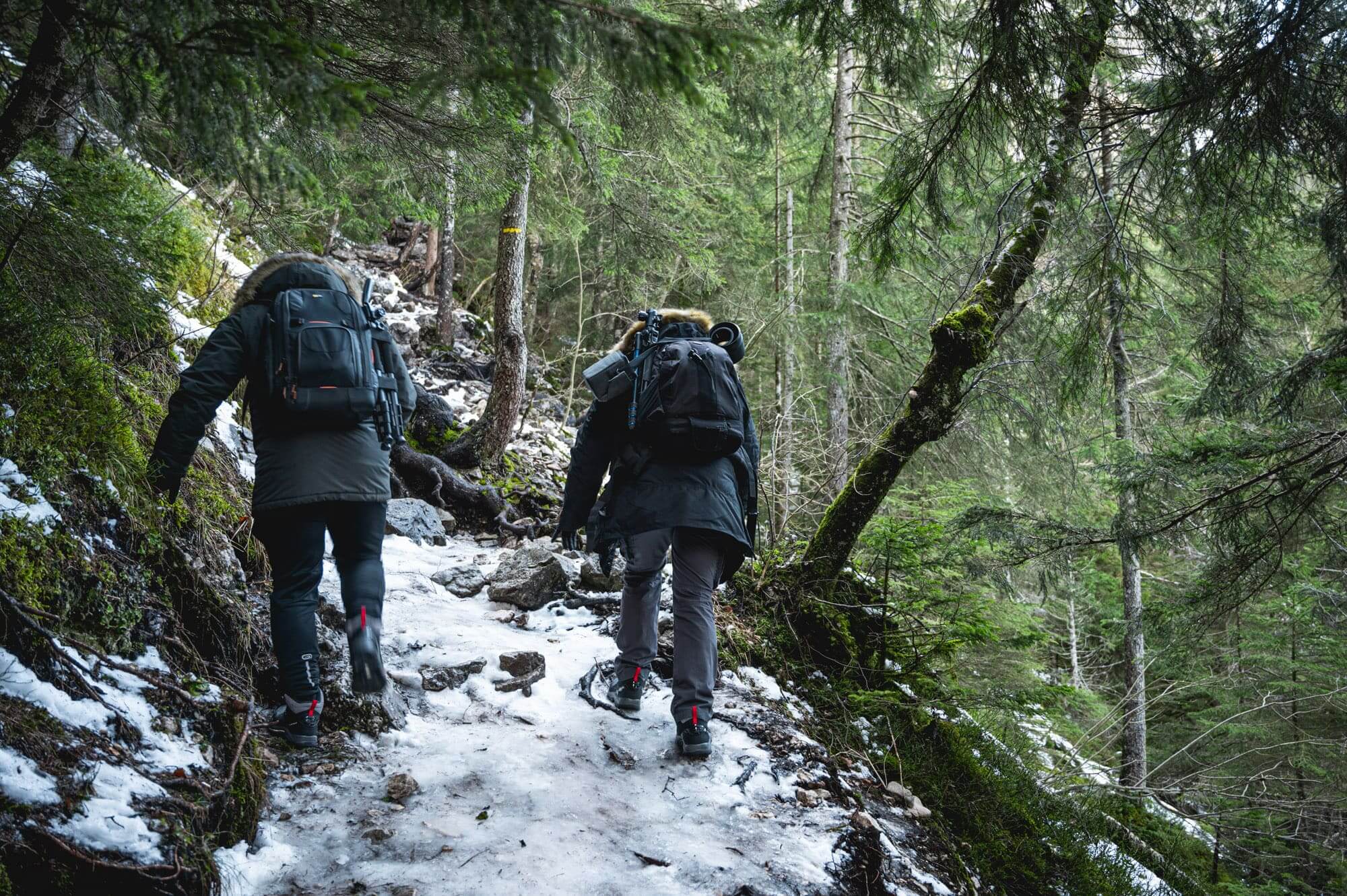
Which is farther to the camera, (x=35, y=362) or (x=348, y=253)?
(x=348, y=253)

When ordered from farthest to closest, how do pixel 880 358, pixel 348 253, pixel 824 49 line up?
pixel 348 253, pixel 880 358, pixel 824 49

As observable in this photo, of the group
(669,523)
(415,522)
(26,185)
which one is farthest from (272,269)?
(415,522)

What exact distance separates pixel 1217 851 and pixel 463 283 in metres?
16.9

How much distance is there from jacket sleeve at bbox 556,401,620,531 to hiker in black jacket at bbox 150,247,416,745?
1.02 m

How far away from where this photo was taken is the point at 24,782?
1.92 metres

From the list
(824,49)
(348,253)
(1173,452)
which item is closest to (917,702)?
(1173,452)

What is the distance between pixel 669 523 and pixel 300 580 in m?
1.63

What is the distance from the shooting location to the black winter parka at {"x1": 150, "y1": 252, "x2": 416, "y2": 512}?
9.93 ft

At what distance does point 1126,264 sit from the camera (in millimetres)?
4730

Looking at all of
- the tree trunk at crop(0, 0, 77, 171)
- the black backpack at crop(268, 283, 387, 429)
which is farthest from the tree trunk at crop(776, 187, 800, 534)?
the tree trunk at crop(0, 0, 77, 171)

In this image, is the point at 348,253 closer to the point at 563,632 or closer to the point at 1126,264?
the point at 563,632

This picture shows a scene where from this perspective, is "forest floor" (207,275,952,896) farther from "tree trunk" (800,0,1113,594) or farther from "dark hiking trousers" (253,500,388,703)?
"tree trunk" (800,0,1113,594)

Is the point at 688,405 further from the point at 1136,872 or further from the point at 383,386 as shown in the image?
the point at 1136,872

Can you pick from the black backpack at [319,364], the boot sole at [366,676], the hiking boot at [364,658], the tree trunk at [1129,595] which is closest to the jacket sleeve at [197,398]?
the black backpack at [319,364]
